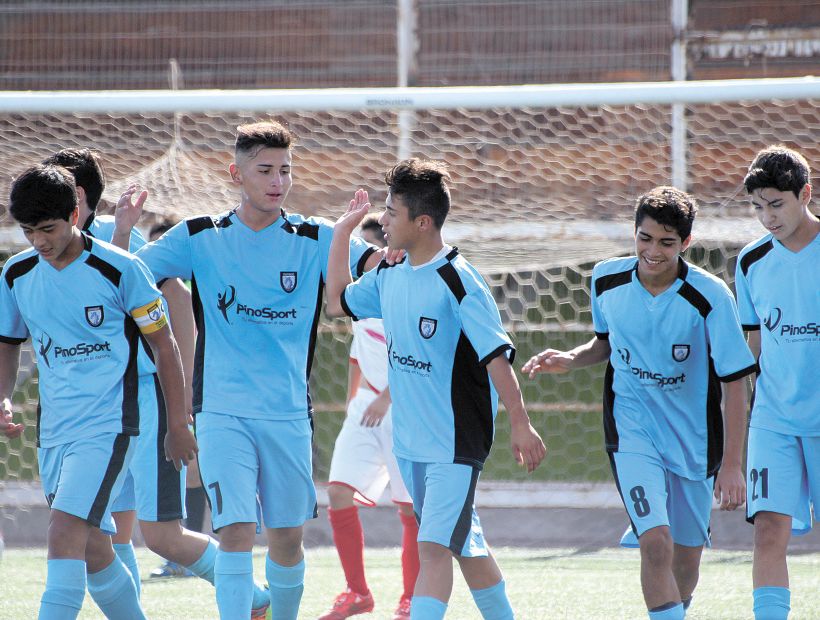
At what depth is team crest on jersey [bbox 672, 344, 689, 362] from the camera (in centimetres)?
401

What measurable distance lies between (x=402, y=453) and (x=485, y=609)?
0.59 metres

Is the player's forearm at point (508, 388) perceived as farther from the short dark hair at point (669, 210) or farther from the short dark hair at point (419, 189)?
the short dark hair at point (669, 210)

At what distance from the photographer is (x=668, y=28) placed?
11273 mm

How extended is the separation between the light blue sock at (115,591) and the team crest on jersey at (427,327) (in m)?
1.35

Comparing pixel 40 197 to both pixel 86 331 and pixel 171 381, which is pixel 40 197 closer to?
pixel 86 331

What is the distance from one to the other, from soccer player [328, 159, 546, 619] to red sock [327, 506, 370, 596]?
5.59 ft

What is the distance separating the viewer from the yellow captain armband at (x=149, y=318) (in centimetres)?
374

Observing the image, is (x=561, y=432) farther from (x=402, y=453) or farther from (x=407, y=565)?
(x=402, y=453)

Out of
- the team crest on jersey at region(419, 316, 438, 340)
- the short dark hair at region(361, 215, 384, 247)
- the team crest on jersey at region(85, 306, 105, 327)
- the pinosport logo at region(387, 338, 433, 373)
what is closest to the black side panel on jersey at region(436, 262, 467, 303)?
the team crest on jersey at region(419, 316, 438, 340)

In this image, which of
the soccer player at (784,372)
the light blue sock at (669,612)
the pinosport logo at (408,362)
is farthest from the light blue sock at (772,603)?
the pinosport logo at (408,362)

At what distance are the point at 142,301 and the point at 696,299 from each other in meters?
1.91

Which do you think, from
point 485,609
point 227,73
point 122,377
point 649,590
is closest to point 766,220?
point 649,590

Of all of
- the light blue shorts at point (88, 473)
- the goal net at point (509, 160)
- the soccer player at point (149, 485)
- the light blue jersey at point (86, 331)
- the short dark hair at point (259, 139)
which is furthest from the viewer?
the goal net at point (509, 160)

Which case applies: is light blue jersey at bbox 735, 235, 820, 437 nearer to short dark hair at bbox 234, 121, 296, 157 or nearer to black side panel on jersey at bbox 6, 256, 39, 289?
short dark hair at bbox 234, 121, 296, 157
